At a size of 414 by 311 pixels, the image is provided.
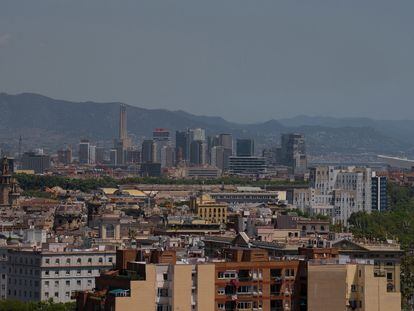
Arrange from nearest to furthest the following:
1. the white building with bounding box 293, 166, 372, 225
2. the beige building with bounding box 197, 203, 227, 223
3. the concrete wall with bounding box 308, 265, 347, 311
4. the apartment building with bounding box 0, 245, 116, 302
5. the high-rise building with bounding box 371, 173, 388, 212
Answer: the concrete wall with bounding box 308, 265, 347, 311, the apartment building with bounding box 0, 245, 116, 302, the beige building with bounding box 197, 203, 227, 223, the white building with bounding box 293, 166, 372, 225, the high-rise building with bounding box 371, 173, 388, 212

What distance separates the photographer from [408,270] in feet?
245

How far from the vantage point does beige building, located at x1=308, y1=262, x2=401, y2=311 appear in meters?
47.2

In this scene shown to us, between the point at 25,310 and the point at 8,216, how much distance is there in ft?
181

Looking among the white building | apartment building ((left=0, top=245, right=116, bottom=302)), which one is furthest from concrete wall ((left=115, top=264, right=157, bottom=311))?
the white building

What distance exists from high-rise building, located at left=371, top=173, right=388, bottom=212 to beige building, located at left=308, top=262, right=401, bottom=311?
400 feet

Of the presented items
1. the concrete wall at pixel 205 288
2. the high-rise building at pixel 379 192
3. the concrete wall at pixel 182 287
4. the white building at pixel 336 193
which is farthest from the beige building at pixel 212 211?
the concrete wall at pixel 182 287

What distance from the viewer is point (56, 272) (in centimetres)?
7262

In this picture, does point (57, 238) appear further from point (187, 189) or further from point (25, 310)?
point (187, 189)

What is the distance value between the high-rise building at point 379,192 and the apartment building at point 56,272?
9770cm

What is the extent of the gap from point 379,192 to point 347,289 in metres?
126

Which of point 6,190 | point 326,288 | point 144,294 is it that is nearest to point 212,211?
point 6,190

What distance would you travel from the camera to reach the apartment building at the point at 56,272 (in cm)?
7212

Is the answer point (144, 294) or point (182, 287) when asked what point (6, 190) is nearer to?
point (182, 287)

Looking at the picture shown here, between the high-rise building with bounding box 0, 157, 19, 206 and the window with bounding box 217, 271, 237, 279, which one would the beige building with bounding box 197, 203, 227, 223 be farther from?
the window with bounding box 217, 271, 237, 279
